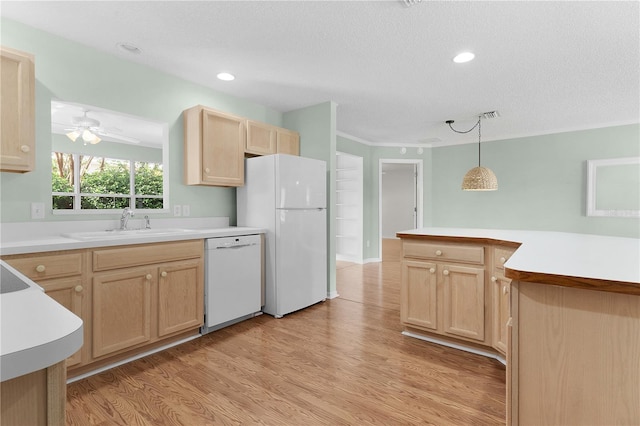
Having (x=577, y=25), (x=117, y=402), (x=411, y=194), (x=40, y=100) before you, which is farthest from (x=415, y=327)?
(x=411, y=194)

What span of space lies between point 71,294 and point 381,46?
2747 mm

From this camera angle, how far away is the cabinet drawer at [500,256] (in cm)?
214

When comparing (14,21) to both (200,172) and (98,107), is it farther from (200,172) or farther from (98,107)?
(200,172)

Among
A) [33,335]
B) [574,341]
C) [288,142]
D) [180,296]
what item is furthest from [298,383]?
[288,142]

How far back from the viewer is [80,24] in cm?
221

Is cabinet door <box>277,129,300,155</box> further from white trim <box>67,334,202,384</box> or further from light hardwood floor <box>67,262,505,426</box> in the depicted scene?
white trim <box>67,334,202,384</box>

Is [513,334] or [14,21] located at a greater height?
[14,21]

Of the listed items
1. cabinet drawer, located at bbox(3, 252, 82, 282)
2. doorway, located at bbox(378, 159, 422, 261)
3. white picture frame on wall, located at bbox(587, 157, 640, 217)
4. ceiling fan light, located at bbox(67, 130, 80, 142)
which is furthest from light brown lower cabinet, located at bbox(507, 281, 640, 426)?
doorway, located at bbox(378, 159, 422, 261)

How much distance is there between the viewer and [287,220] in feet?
10.6

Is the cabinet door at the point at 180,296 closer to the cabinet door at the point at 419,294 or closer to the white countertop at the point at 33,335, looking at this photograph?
the cabinet door at the point at 419,294

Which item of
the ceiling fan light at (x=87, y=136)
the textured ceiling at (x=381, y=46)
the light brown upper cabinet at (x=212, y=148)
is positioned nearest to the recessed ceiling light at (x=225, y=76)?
the textured ceiling at (x=381, y=46)

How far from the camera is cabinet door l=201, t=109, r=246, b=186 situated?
3.04 m

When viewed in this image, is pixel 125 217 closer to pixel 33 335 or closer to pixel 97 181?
pixel 33 335

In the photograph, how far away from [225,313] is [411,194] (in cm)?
863
